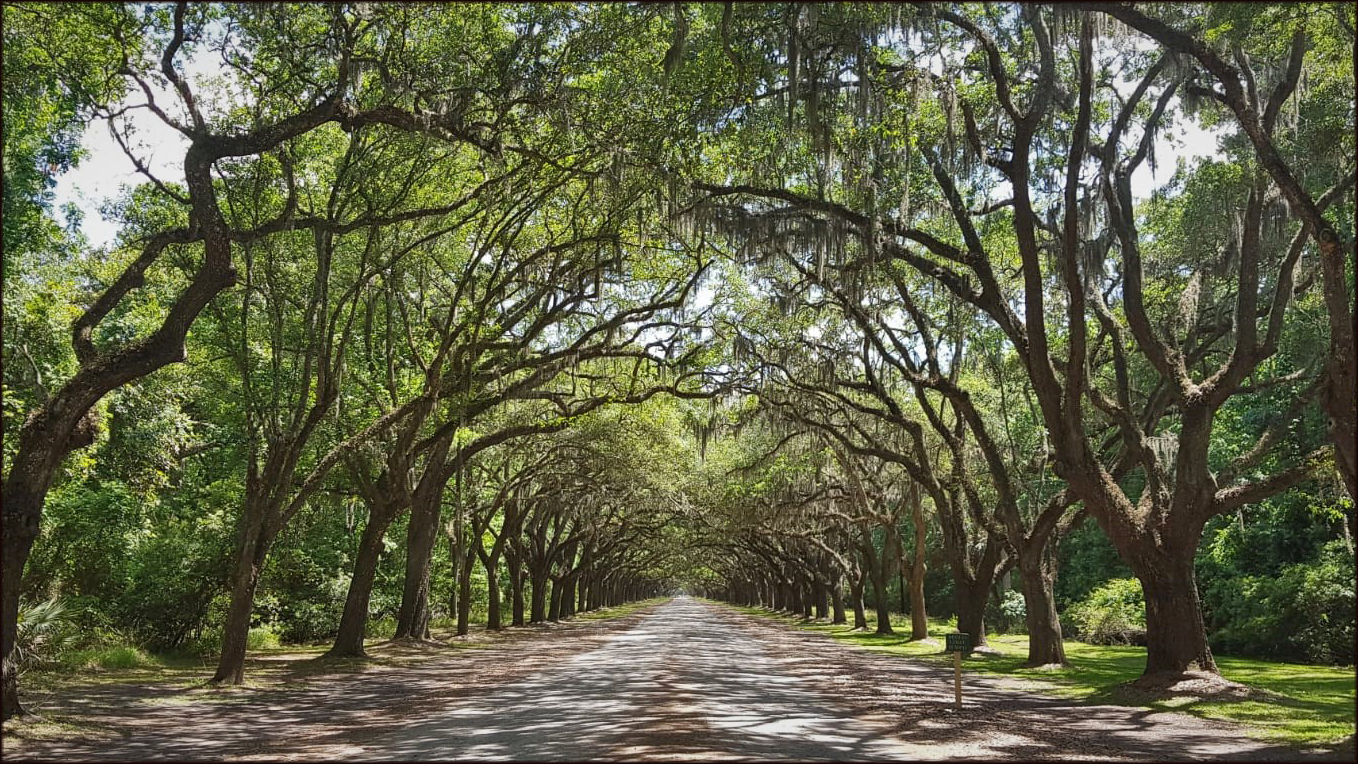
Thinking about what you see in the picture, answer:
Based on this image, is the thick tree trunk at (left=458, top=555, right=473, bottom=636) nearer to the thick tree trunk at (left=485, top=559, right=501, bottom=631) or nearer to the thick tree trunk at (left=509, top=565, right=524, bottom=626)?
the thick tree trunk at (left=485, top=559, right=501, bottom=631)

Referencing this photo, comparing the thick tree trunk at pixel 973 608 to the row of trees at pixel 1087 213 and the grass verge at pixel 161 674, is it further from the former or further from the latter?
the grass verge at pixel 161 674

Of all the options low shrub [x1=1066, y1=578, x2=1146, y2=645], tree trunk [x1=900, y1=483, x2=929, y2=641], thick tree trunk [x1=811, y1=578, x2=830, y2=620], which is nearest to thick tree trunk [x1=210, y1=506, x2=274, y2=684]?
tree trunk [x1=900, y1=483, x2=929, y2=641]

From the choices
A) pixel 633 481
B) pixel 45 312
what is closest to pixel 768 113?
pixel 45 312

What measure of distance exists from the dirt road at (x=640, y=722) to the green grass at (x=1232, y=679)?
0.59 m

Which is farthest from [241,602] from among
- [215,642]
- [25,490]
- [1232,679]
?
[1232,679]

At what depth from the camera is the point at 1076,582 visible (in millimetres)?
38906

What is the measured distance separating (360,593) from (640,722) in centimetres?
1126

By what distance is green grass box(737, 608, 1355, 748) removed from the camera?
9.96 m

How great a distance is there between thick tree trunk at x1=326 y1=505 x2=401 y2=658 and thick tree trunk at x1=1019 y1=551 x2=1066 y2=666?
43.5 feet

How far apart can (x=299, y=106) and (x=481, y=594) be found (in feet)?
124

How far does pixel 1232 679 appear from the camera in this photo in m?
16.0

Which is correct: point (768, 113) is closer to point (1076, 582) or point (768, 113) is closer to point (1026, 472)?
point (1026, 472)

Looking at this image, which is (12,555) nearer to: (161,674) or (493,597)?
(161,674)

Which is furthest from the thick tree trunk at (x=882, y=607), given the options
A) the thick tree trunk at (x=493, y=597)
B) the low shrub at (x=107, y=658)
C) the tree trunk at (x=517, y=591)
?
the low shrub at (x=107, y=658)
